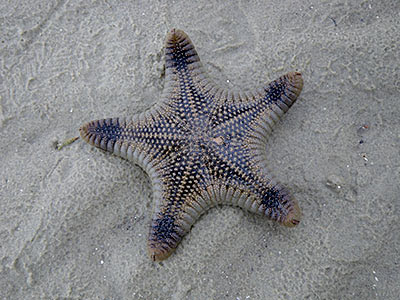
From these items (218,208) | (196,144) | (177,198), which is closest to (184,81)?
(196,144)

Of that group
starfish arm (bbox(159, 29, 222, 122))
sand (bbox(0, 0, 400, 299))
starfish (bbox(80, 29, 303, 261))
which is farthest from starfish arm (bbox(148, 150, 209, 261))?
starfish arm (bbox(159, 29, 222, 122))

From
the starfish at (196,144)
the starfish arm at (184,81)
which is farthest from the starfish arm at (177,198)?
the starfish arm at (184,81)

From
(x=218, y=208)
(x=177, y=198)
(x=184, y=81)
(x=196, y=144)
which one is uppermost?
(x=184, y=81)

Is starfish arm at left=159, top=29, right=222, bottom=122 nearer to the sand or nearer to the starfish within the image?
the starfish

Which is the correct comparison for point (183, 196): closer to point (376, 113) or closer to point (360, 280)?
point (360, 280)

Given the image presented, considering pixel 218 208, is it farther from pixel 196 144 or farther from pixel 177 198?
pixel 196 144

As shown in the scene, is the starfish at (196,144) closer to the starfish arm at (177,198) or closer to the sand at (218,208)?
the starfish arm at (177,198)
